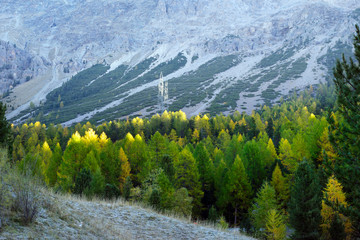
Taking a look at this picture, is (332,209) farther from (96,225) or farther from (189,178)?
(96,225)

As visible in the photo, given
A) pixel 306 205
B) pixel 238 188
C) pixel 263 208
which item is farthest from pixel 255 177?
pixel 306 205

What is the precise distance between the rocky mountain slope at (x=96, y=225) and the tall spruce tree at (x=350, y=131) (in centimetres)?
610

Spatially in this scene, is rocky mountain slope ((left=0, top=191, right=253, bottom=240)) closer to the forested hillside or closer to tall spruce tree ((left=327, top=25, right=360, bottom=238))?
the forested hillside

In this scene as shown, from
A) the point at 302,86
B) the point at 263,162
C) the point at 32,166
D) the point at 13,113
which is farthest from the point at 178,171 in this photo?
the point at 13,113

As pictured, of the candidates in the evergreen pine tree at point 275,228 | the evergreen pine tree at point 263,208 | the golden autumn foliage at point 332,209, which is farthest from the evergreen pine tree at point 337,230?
the evergreen pine tree at point 263,208

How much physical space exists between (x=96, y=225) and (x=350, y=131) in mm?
11732

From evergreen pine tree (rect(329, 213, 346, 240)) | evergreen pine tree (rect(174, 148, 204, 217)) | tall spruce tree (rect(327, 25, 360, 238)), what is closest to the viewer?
tall spruce tree (rect(327, 25, 360, 238))

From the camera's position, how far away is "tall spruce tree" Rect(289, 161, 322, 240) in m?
19.6

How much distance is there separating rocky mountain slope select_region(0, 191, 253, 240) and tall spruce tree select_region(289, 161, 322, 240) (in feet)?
40.0

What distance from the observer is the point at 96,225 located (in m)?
7.84

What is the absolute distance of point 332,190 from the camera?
20094mm

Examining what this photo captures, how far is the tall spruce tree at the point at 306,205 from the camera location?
1956 centimetres

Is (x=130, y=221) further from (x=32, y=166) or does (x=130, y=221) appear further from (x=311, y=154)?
(x=311, y=154)

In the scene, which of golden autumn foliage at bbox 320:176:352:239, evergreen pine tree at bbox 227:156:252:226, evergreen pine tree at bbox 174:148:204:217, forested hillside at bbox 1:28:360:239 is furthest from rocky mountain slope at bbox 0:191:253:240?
evergreen pine tree at bbox 227:156:252:226
